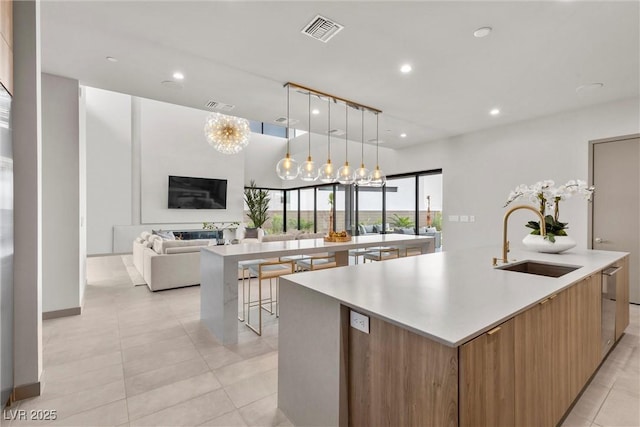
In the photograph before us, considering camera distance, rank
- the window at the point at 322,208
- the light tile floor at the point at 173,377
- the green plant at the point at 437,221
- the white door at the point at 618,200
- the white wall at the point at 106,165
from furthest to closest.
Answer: the window at the point at 322,208
the white wall at the point at 106,165
the green plant at the point at 437,221
the white door at the point at 618,200
the light tile floor at the point at 173,377

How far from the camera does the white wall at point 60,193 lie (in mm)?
3340

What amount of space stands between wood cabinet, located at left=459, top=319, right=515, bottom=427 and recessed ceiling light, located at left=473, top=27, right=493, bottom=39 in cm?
Answer: 235

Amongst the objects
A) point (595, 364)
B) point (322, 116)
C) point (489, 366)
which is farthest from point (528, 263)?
point (322, 116)

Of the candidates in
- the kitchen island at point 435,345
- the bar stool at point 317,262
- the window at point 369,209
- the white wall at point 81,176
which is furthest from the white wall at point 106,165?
the kitchen island at point 435,345

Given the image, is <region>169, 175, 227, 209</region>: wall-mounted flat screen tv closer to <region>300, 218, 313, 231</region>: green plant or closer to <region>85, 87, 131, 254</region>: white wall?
<region>85, 87, 131, 254</region>: white wall

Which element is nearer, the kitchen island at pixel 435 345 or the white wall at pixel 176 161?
the kitchen island at pixel 435 345

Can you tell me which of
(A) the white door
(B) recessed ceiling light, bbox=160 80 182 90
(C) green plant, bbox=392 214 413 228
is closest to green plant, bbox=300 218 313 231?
(C) green plant, bbox=392 214 413 228

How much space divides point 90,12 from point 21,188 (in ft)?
4.58

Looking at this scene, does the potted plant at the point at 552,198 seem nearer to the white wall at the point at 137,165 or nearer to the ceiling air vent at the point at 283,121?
the ceiling air vent at the point at 283,121

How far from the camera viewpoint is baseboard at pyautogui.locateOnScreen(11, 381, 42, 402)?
6.56ft

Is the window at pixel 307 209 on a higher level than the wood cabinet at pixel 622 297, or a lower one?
higher

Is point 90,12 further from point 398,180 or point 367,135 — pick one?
point 398,180

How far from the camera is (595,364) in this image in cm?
208

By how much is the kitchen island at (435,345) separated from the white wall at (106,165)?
8346 millimetres
